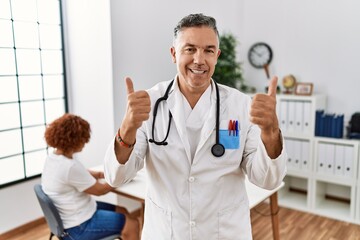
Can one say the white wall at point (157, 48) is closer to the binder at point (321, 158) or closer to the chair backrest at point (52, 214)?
the binder at point (321, 158)

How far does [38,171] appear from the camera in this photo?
11.6 feet

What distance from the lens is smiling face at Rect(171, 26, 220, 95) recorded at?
129 centimetres

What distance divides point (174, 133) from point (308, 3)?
3.34 m

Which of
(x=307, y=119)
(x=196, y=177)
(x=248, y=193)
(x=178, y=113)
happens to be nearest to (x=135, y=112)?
(x=178, y=113)

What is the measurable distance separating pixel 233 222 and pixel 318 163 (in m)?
2.74

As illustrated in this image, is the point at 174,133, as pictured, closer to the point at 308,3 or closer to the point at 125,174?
the point at 125,174

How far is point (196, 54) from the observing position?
4.25 ft

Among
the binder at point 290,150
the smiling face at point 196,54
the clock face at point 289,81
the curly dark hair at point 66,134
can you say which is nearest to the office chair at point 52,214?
the curly dark hair at point 66,134

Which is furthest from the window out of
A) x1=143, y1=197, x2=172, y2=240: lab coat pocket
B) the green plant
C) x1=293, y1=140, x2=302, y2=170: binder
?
x1=293, y1=140, x2=302, y2=170: binder

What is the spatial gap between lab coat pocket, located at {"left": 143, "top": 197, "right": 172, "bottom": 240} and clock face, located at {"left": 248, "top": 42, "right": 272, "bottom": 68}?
11.0 ft

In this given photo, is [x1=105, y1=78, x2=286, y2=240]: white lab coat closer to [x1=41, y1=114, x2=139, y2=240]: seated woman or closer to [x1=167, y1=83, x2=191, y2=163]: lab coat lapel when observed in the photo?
[x1=167, y1=83, x2=191, y2=163]: lab coat lapel

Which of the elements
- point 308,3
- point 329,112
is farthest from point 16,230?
point 308,3

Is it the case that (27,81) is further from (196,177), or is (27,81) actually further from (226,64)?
(196,177)

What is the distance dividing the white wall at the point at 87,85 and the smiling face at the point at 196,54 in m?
2.09
